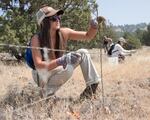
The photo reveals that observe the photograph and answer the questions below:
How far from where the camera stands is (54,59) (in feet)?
18.4

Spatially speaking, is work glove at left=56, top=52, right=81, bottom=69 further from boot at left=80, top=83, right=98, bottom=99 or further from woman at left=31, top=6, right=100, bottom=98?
boot at left=80, top=83, right=98, bottom=99

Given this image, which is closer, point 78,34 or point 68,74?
point 68,74

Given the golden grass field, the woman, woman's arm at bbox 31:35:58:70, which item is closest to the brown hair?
the woman

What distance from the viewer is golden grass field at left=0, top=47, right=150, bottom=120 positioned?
4.98m

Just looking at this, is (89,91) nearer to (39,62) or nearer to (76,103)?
(76,103)

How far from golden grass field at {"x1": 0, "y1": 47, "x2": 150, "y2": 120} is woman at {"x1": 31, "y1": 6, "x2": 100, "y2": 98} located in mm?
204

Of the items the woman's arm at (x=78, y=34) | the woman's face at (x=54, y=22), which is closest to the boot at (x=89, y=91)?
the woman's arm at (x=78, y=34)

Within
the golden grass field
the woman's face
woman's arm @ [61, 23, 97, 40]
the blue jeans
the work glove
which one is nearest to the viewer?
the golden grass field

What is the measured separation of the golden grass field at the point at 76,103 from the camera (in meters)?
4.98

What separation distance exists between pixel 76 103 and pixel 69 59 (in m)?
0.57

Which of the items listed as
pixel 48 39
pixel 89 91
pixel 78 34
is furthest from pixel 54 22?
pixel 89 91

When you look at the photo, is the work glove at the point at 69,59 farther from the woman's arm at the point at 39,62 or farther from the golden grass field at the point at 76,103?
the golden grass field at the point at 76,103

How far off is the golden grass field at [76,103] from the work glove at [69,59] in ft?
1.40

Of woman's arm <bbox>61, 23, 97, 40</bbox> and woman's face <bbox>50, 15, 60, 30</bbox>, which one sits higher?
woman's face <bbox>50, 15, 60, 30</bbox>
